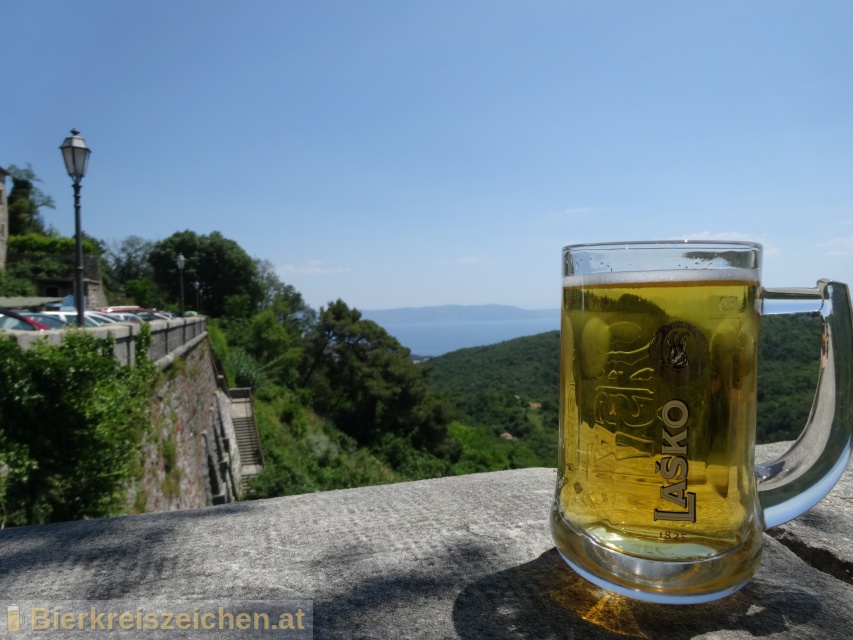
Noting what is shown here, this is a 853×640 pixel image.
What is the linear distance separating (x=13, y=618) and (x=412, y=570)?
0.55 metres

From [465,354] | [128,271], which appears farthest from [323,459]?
[465,354]

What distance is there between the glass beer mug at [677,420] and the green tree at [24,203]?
49832 mm

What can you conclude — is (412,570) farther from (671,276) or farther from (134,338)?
(134,338)

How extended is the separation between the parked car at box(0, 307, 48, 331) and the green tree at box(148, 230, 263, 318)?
39728 mm

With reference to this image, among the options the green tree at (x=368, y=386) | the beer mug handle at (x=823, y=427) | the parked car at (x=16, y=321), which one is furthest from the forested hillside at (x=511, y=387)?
the beer mug handle at (x=823, y=427)

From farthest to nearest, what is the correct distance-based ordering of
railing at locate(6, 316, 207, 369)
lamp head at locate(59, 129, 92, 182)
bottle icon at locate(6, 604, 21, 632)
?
lamp head at locate(59, 129, 92, 182) < railing at locate(6, 316, 207, 369) < bottle icon at locate(6, 604, 21, 632)

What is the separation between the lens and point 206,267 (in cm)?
5047

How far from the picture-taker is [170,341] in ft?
34.9

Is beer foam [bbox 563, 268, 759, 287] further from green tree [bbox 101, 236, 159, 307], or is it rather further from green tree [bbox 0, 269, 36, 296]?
green tree [bbox 101, 236, 159, 307]

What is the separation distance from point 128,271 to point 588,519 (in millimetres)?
60091

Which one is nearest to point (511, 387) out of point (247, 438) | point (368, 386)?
point (368, 386)

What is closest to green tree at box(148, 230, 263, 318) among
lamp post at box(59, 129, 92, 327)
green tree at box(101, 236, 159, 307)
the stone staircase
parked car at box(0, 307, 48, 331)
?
green tree at box(101, 236, 159, 307)

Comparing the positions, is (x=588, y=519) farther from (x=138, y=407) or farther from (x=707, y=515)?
(x=138, y=407)

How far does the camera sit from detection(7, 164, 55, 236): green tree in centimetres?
4194
